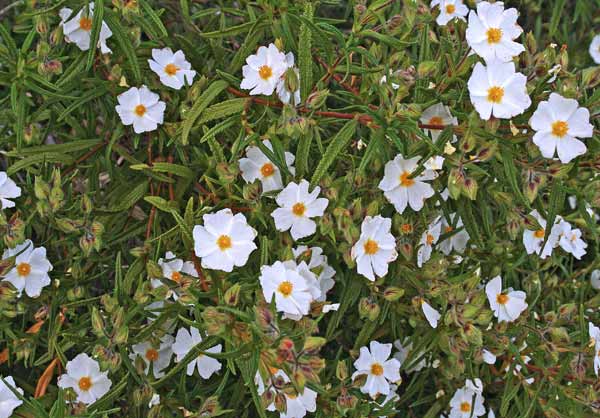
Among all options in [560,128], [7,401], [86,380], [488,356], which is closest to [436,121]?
[560,128]

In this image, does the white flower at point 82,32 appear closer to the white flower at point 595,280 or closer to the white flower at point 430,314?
the white flower at point 430,314

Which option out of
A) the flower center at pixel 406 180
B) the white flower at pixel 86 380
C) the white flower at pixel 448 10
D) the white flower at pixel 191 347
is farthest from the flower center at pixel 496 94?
the white flower at pixel 86 380

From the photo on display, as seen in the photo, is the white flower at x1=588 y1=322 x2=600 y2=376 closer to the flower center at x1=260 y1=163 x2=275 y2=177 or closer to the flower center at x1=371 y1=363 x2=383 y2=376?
the flower center at x1=371 y1=363 x2=383 y2=376

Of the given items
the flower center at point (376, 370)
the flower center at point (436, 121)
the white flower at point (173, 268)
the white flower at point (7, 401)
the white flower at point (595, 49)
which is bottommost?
the white flower at point (7, 401)

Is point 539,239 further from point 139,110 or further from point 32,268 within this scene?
point 32,268

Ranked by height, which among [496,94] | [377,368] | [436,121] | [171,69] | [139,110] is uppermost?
[171,69]

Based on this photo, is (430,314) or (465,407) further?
(465,407)

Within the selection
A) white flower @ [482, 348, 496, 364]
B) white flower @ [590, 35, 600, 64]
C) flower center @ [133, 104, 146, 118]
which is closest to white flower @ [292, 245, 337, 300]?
white flower @ [482, 348, 496, 364]
